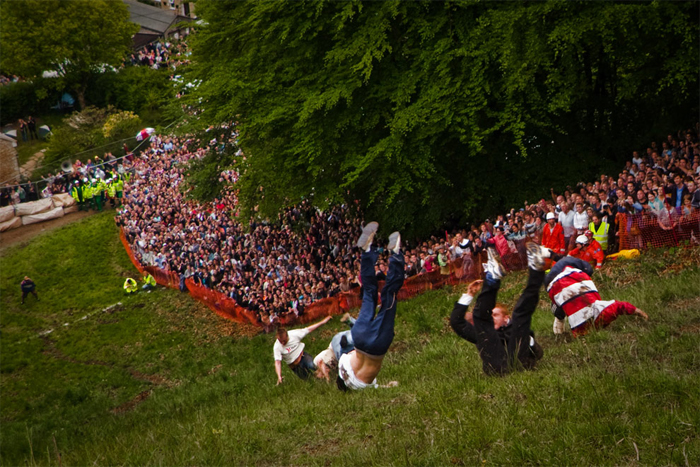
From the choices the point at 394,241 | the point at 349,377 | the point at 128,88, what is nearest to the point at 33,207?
the point at 128,88

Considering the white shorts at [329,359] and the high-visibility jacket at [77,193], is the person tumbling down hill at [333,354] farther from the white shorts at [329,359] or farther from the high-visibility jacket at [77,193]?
the high-visibility jacket at [77,193]

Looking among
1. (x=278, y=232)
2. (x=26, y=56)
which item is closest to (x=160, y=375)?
(x=278, y=232)

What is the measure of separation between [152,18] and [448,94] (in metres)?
68.6

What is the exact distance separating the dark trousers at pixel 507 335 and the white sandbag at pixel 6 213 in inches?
1616

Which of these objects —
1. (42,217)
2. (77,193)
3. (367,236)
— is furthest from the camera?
(77,193)

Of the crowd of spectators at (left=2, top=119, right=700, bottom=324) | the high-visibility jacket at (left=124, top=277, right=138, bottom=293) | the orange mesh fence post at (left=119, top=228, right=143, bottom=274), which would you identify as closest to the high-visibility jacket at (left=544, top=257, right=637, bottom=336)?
the crowd of spectators at (left=2, top=119, right=700, bottom=324)

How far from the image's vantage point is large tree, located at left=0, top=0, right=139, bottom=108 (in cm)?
6172

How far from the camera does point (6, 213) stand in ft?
140

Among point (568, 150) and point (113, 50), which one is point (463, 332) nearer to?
point (568, 150)

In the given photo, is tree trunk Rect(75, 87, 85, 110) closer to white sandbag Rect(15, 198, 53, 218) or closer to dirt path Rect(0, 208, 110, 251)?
white sandbag Rect(15, 198, 53, 218)

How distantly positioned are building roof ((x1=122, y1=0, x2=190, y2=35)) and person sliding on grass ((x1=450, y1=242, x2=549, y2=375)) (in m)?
74.6

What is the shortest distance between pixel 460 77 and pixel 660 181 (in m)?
6.29

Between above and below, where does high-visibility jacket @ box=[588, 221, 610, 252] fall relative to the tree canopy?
below

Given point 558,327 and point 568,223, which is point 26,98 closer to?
point 568,223
